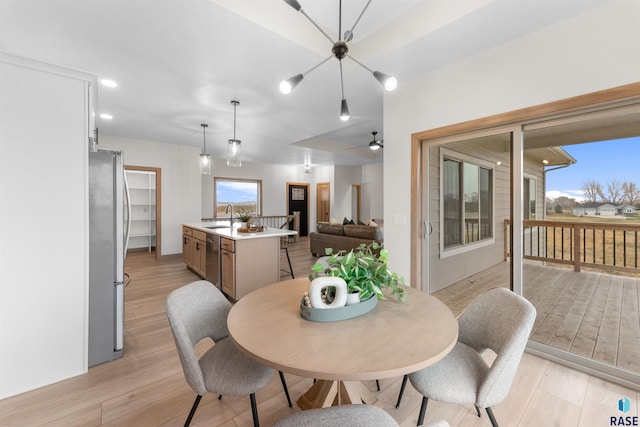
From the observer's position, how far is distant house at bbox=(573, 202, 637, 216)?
206 cm

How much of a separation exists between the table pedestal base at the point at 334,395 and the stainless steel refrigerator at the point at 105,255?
66.7 inches

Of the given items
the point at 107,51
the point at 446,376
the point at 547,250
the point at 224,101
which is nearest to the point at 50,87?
the point at 107,51

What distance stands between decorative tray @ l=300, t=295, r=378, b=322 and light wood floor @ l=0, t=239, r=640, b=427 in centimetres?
83

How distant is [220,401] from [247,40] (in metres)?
2.64

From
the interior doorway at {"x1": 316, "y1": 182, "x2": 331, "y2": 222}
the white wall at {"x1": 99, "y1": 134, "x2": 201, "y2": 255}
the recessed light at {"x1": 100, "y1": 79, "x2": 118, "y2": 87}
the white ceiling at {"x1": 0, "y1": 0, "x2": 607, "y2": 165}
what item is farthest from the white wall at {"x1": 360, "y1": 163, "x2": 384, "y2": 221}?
the recessed light at {"x1": 100, "y1": 79, "x2": 118, "y2": 87}

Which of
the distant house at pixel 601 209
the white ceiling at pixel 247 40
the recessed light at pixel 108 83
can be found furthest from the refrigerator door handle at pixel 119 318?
the distant house at pixel 601 209

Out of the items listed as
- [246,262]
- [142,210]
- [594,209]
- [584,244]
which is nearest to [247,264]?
[246,262]

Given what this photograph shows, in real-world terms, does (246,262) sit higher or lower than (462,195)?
lower

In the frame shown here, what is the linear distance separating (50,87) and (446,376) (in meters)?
3.08

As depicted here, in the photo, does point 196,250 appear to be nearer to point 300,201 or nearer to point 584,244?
point 584,244

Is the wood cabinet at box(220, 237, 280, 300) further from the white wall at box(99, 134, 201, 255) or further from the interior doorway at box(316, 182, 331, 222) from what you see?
the interior doorway at box(316, 182, 331, 222)

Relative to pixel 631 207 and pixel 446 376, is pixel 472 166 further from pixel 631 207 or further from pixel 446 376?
pixel 446 376

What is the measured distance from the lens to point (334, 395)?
5.00 ft

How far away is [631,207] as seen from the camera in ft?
6.68
